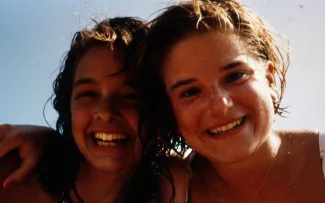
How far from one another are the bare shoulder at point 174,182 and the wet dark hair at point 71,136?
11 centimetres

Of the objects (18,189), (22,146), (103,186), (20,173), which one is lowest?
(103,186)

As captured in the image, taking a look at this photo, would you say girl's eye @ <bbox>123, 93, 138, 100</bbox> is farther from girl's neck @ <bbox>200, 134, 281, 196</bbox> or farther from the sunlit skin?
girl's neck @ <bbox>200, 134, 281, 196</bbox>

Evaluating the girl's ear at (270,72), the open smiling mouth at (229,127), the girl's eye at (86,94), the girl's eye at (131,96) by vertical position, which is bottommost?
the open smiling mouth at (229,127)

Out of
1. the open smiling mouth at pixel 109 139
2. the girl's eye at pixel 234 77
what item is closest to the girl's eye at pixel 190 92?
the girl's eye at pixel 234 77

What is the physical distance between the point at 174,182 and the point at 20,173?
3.12 ft

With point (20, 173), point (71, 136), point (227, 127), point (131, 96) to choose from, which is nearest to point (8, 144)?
point (20, 173)

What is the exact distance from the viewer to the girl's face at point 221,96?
224 cm

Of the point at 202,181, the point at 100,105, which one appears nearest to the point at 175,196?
the point at 202,181

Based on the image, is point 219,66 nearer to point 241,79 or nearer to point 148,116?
point 241,79

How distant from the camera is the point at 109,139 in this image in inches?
105

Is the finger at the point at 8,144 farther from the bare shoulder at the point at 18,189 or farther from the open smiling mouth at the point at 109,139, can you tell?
the open smiling mouth at the point at 109,139

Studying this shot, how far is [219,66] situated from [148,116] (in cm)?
68

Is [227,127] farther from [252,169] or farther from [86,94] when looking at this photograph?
[86,94]

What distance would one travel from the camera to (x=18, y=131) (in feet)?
9.09
